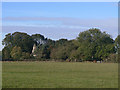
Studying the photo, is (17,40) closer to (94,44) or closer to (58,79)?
(94,44)

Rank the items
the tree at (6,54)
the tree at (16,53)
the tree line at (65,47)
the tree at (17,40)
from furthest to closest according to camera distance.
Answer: the tree at (17,40) → the tree at (6,54) → the tree at (16,53) → the tree line at (65,47)

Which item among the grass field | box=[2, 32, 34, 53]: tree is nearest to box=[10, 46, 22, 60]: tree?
box=[2, 32, 34, 53]: tree

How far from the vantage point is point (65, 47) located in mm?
88125

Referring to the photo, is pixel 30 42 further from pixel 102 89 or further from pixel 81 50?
pixel 102 89

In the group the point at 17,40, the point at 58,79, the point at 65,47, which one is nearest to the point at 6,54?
the point at 17,40

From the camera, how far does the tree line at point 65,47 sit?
79688 mm

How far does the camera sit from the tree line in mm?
79688

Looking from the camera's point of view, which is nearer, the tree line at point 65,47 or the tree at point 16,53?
the tree line at point 65,47

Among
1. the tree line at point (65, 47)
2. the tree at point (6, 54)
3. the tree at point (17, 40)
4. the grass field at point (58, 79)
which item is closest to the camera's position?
the grass field at point (58, 79)

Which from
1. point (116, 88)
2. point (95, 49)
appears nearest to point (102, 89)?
point (116, 88)

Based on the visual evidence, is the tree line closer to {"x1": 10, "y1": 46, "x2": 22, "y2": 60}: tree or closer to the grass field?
{"x1": 10, "y1": 46, "x2": 22, "y2": 60}: tree

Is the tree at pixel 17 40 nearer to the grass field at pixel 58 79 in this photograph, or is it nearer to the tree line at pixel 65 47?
the tree line at pixel 65 47

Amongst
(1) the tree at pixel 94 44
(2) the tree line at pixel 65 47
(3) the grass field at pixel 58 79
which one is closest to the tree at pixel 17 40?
(2) the tree line at pixel 65 47

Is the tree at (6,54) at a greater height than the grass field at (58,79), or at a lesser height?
greater
